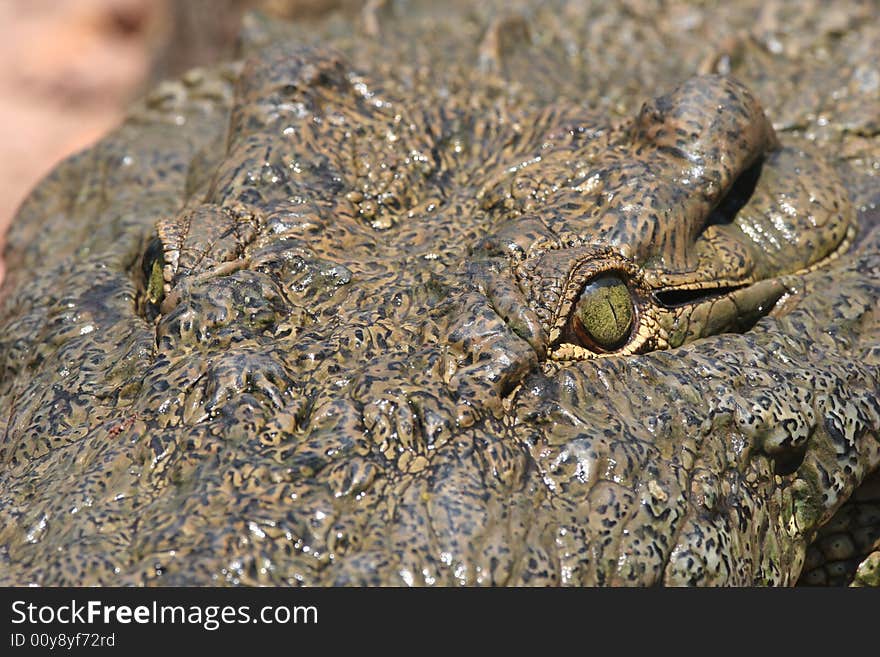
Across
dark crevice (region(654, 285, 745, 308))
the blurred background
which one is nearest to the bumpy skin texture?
dark crevice (region(654, 285, 745, 308))

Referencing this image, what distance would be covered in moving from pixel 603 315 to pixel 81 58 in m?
6.33

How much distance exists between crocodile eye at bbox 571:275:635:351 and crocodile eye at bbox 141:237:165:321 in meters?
1.27

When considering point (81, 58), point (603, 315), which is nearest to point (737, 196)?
point (603, 315)

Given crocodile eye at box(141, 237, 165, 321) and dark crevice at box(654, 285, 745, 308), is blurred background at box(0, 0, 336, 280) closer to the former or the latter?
crocodile eye at box(141, 237, 165, 321)

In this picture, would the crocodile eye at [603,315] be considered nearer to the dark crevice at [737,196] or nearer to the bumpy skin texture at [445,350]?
the bumpy skin texture at [445,350]

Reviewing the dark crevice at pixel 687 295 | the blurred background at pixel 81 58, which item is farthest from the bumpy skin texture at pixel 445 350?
the blurred background at pixel 81 58

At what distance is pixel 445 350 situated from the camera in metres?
3.28

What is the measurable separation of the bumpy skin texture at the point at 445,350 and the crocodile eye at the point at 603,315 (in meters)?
0.05

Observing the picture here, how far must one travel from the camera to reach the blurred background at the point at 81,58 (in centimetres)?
804

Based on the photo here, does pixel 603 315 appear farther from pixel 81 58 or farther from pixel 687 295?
pixel 81 58

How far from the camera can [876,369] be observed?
12.1 feet

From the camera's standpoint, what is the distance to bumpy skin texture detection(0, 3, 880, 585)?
9.68 ft
